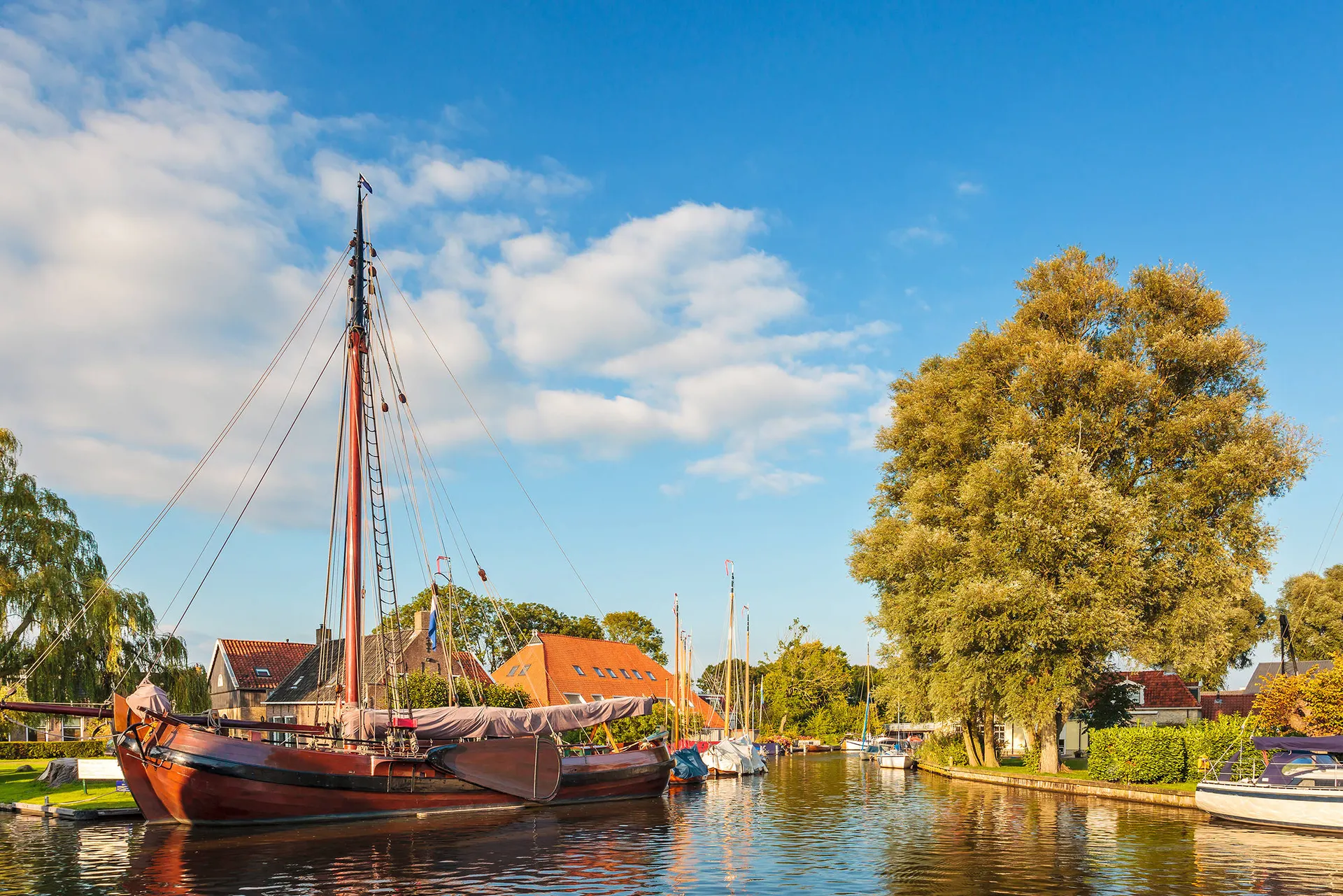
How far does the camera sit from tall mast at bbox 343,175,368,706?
104ft

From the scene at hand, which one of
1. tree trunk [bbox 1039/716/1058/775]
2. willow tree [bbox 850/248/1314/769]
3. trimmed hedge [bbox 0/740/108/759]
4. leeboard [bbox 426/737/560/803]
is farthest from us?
trimmed hedge [bbox 0/740/108/759]

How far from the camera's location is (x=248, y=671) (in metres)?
69.3

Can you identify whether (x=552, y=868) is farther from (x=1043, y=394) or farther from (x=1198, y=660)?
(x=1043, y=394)

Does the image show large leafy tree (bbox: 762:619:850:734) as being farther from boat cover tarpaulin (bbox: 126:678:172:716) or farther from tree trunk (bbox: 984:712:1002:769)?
boat cover tarpaulin (bbox: 126:678:172:716)

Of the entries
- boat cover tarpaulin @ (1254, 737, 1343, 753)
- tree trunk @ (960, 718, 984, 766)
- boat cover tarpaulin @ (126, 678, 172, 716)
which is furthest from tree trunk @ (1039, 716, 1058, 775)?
boat cover tarpaulin @ (126, 678, 172, 716)

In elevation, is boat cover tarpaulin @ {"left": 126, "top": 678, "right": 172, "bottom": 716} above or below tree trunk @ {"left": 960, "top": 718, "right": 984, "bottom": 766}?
above

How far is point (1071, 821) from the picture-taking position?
2723cm

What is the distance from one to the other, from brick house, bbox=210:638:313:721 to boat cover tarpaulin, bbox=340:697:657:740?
36.7 metres

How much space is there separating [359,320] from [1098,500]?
1076 inches

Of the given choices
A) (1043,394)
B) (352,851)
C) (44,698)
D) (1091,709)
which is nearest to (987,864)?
(352,851)

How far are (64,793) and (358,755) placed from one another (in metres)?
12.5

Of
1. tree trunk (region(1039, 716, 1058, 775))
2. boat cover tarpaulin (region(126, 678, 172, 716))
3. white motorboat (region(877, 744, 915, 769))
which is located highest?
boat cover tarpaulin (region(126, 678, 172, 716))

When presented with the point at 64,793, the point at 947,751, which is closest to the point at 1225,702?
the point at 947,751

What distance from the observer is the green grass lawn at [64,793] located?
3141 centimetres
